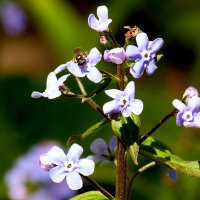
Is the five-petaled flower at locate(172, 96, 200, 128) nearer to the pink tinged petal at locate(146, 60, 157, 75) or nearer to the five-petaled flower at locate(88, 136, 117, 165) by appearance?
the pink tinged petal at locate(146, 60, 157, 75)

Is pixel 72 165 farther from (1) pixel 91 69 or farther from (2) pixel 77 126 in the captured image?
(2) pixel 77 126

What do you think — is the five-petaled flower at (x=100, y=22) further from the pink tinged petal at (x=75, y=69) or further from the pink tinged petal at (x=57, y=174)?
the pink tinged petal at (x=57, y=174)

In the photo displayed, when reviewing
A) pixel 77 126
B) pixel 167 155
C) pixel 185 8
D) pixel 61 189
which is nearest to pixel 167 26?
pixel 185 8

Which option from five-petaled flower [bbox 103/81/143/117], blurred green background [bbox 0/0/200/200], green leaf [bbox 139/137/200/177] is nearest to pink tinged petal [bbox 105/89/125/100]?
five-petaled flower [bbox 103/81/143/117]

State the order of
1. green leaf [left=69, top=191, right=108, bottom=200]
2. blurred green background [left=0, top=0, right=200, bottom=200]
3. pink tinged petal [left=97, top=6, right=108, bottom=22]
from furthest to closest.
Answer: blurred green background [left=0, top=0, right=200, bottom=200] < green leaf [left=69, top=191, right=108, bottom=200] < pink tinged petal [left=97, top=6, right=108, bottom=22]

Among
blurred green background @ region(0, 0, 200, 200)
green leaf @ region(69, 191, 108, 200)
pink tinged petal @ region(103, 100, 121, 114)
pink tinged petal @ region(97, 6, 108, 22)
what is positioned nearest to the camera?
pink tinged petal @ region(103, 100, 121, 114)
